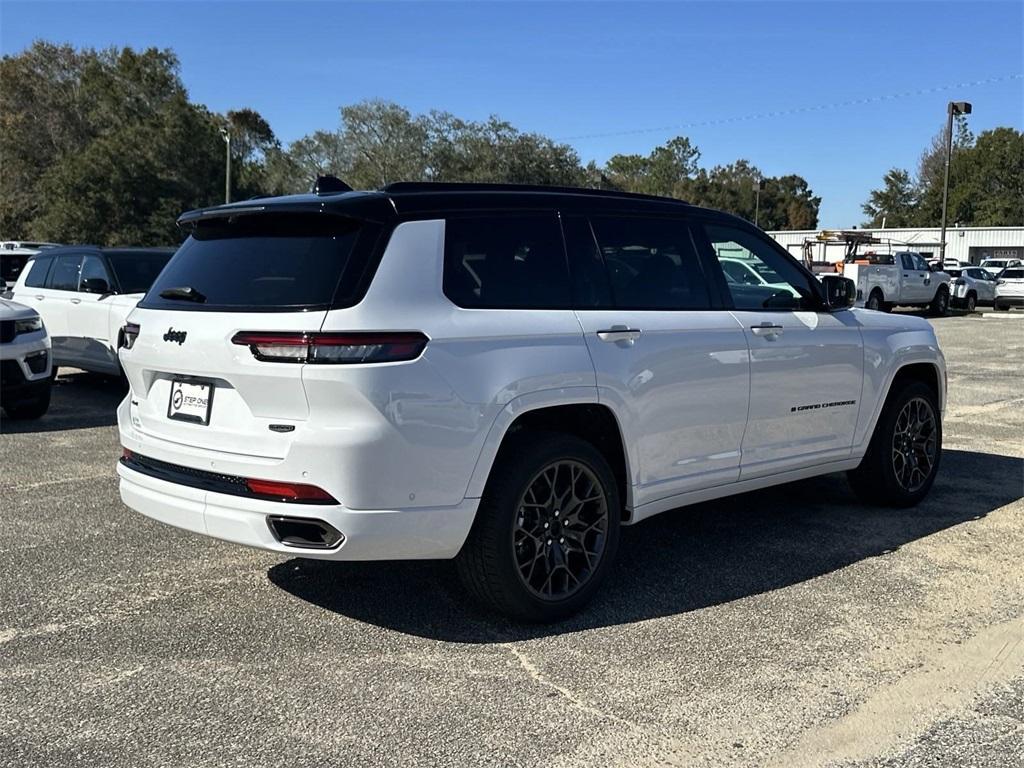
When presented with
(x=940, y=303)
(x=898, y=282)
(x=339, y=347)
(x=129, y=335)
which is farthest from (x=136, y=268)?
(x=940, y=303)

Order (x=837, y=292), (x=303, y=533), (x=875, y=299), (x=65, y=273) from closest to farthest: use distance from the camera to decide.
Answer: (x=303, y=533) < (x=837, y=292) < (x=65, y=273) < (x=875, y=299)

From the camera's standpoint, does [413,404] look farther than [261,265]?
No

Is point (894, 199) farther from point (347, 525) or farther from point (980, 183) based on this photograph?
point (347, 525)

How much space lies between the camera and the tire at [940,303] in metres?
29.6

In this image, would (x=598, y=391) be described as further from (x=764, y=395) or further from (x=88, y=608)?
(x=88, y=608)

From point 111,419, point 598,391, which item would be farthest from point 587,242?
point 111,419

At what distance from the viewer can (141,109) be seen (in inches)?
2082

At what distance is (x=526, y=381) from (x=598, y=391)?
1.37 feet

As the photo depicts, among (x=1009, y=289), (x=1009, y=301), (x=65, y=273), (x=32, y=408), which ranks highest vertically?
(x=65, y=273)

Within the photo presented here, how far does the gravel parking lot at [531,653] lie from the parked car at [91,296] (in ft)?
14.7

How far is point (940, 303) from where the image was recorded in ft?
97.7

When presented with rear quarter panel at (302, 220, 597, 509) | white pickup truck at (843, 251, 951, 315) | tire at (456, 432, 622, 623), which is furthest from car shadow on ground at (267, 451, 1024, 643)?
white pickup truck at (843, 251, 951, 315)

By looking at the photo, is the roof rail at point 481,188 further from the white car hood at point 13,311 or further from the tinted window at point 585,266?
the white car hood at point 13,311

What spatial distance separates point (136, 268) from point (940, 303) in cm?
2559
